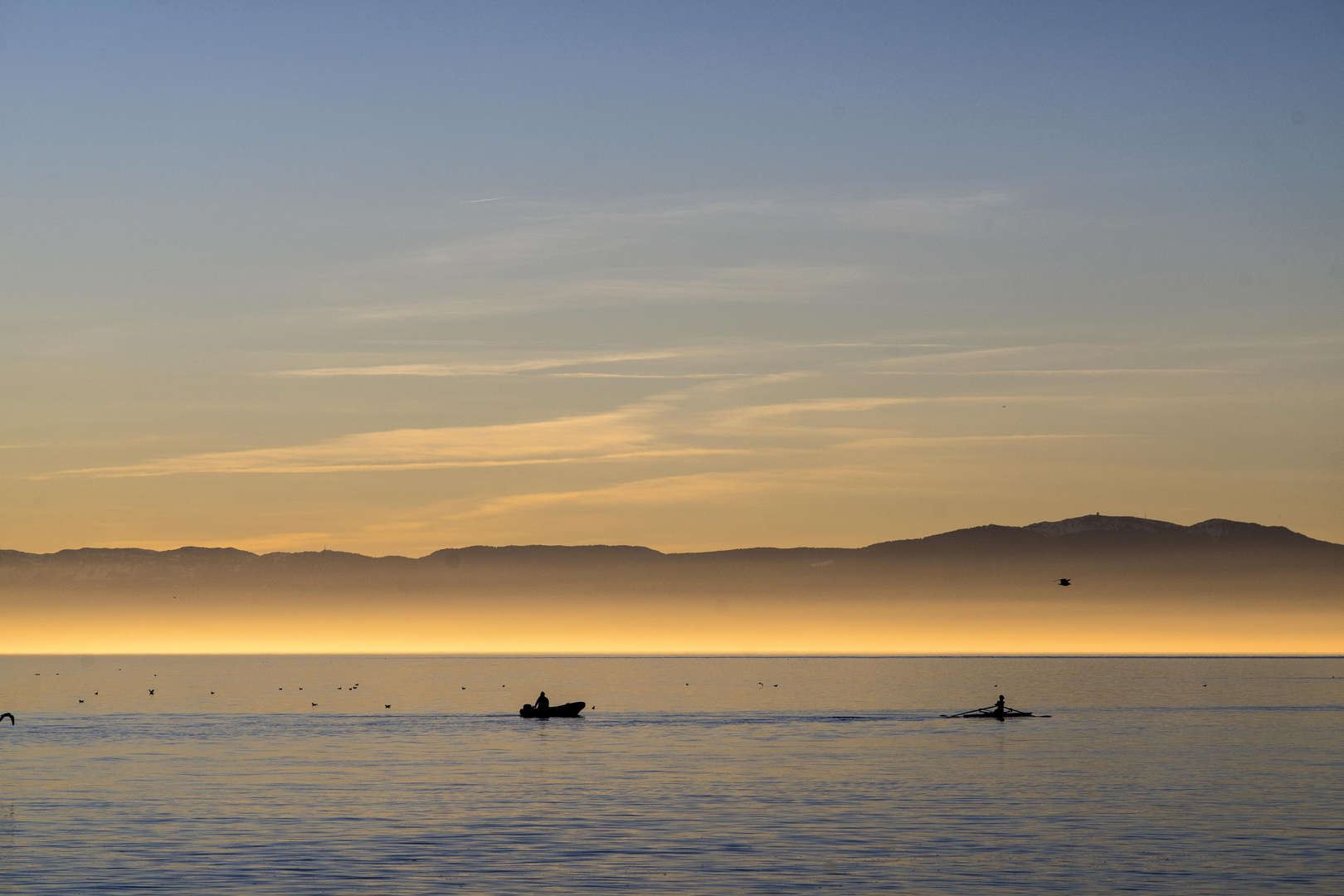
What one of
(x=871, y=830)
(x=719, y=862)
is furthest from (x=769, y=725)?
(x=719, y=862)

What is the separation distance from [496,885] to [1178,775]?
53.0m

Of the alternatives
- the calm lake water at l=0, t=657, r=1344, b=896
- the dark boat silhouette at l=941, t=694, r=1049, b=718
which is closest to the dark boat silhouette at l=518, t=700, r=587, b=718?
the calm lake water at l=0, t=657, r=1344, b=896

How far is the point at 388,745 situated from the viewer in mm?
115938

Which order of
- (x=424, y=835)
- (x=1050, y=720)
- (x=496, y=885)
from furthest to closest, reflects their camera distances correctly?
(x=1050, y=720) → (x=424, y=835) → (x=496, y=885)

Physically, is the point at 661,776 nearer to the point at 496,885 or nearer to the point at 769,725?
the point at 496,885

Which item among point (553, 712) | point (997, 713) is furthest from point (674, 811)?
point (997, 713)

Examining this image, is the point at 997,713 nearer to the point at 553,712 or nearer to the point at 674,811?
the point at 553,712

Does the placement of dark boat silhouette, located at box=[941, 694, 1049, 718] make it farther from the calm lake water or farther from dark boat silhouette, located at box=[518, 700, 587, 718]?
dark boat silhouette, located at box=[518, 700, 587, 718]

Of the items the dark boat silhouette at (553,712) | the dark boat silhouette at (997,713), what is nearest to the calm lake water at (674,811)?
the dark boat silhouette at (997,713)

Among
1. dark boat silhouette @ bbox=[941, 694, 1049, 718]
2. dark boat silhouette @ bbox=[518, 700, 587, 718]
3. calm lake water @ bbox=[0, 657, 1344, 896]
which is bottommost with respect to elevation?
calm lake water @ bbox=[0, 657, 1344, 896]

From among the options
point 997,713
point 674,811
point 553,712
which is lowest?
point 674,811

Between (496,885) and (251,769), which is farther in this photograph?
(251,769)

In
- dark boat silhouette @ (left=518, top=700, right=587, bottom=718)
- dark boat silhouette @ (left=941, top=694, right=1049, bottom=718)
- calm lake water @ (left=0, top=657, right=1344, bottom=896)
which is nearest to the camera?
calm lake water @ (left=0, top=657, right=1344, bottom=896)

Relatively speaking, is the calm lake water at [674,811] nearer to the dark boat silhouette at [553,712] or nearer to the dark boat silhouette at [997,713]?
the dark boat silhouette at [997,713]
